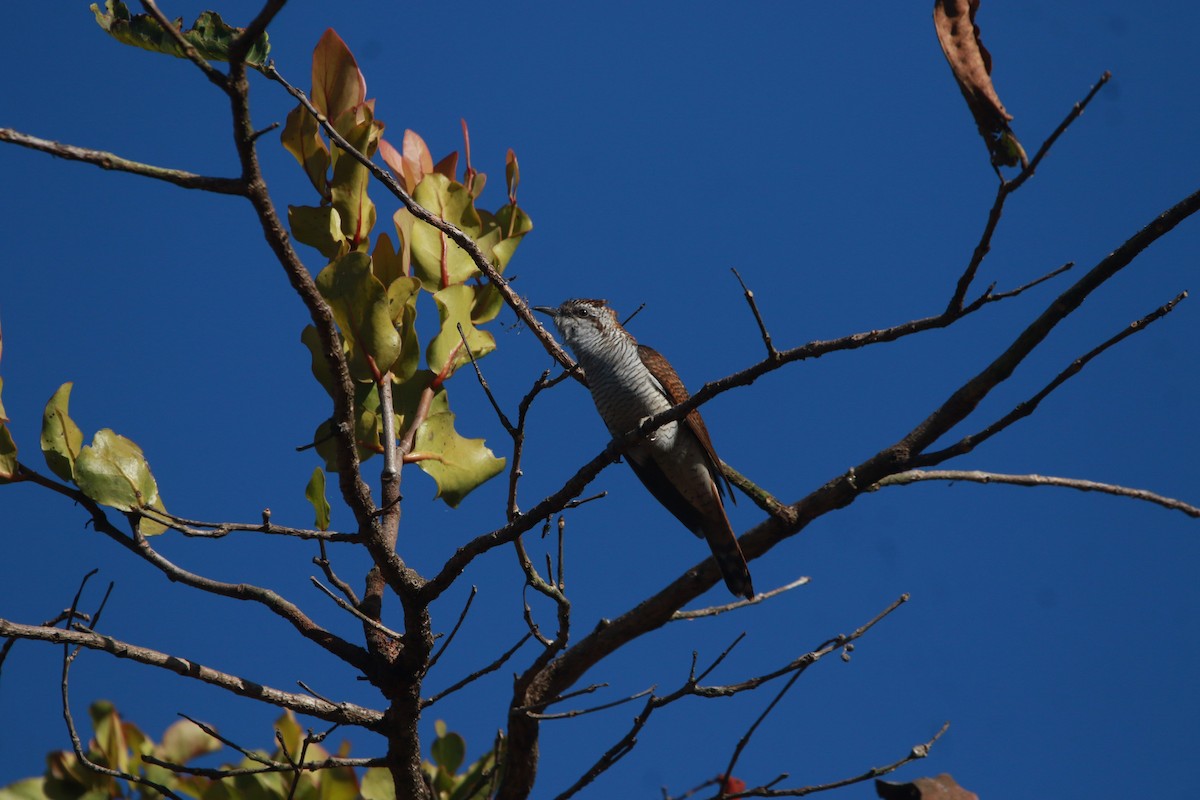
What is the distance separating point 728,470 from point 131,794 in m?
2.83

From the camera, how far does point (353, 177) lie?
378cm

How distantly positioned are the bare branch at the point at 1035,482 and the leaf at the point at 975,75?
1548mm

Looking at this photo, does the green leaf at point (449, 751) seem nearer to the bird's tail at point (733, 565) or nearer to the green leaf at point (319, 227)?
the bird's tail at point (733, 565)

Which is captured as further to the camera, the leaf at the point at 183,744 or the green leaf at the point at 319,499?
the leaf at the point at 183,744

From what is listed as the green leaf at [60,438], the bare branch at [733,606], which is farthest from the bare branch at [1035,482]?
the green leaf at [60,438]

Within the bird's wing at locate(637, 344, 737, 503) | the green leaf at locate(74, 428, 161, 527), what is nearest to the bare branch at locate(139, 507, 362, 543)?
the green leaf at locate(74, 428, 161, 527)

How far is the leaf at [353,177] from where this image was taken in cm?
376

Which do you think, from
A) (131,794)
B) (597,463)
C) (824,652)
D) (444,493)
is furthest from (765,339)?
(131,794)

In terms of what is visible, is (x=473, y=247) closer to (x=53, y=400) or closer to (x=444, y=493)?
(x=444, y=493)

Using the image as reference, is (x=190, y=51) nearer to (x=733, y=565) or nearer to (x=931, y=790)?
(x=931, y=790)

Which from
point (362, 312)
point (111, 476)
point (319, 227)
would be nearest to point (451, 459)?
point (362, 312)

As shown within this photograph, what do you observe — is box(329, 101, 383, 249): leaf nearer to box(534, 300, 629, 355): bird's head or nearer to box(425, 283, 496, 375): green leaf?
box(425, 283, 496, 375): green leaf

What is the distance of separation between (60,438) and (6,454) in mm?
156

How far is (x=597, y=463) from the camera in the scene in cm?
331
